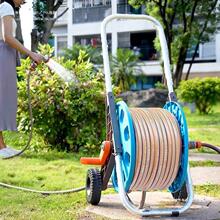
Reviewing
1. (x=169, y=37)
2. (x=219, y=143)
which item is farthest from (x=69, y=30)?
(x=219, y=143)

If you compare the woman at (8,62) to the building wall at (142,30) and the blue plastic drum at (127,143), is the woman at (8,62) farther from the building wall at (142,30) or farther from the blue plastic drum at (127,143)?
the building wall at (142,30)

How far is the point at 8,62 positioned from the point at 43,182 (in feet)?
3.85

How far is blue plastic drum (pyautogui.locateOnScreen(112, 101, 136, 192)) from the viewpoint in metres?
3.88

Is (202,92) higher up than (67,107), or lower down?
lower down

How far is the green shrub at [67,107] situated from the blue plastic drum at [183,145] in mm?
3342

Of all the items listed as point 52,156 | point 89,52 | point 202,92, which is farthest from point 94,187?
point 89,52

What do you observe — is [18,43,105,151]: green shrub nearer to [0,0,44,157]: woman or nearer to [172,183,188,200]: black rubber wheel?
[0,0,44,157]: woman

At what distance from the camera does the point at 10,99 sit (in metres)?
5.76

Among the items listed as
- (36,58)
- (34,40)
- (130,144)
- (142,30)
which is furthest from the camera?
(142,30)

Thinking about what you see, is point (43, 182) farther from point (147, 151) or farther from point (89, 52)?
point (89, 52)

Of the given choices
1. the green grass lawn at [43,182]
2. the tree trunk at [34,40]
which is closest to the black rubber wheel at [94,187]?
the green grass lawn at [43,182]

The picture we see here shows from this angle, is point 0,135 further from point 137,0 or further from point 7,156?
point 137,0

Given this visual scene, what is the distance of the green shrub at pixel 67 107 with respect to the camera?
25.0ft

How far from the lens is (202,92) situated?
18.7 m
